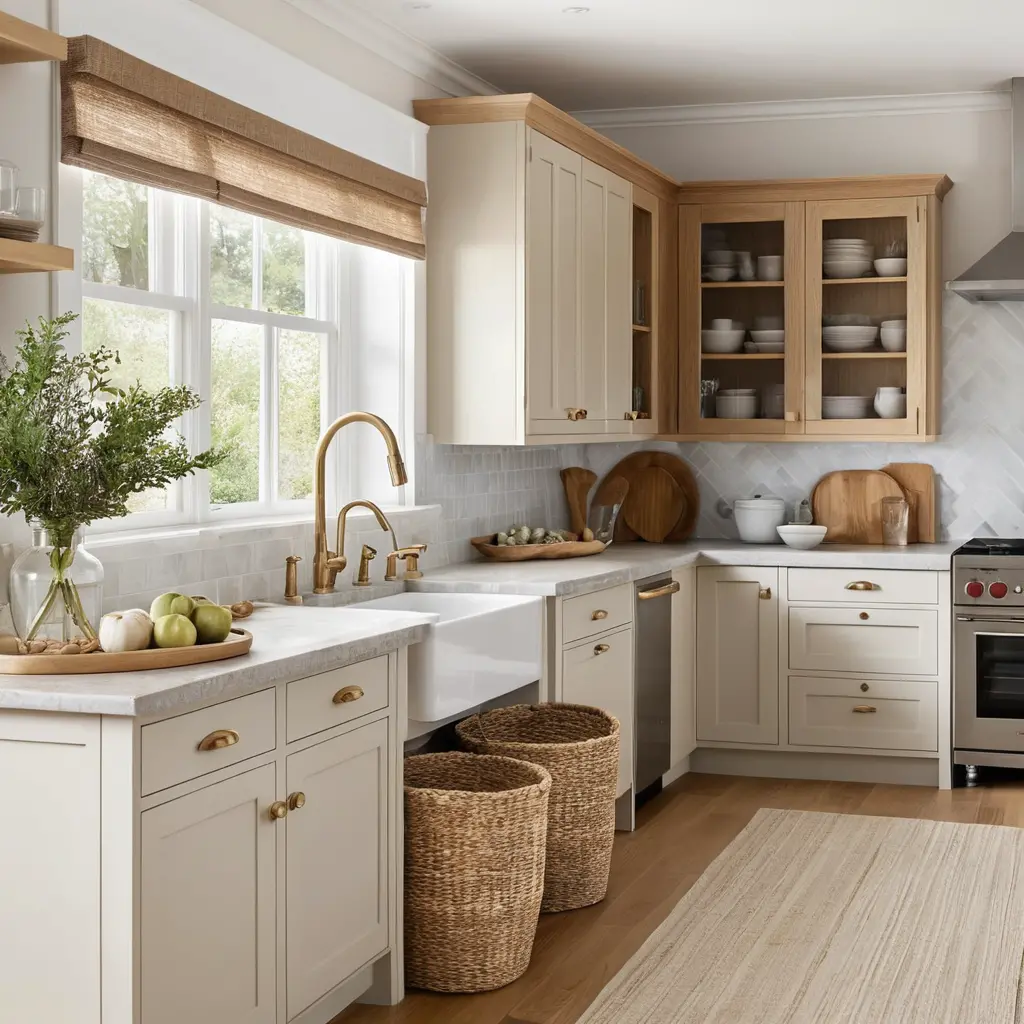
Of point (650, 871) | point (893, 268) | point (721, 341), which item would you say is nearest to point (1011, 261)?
point (893, 268)

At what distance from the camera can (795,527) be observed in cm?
551

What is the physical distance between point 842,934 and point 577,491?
2.59m

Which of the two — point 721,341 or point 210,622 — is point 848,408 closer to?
point 721,341

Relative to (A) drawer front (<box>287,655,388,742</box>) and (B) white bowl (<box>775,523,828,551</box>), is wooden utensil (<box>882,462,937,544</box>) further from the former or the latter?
(A) drawer front (<box>287,655,388,742</box>)

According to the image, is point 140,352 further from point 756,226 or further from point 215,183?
point 756,226

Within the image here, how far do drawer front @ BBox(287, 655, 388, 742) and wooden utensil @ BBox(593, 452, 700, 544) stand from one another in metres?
3.07

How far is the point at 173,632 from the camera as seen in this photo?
2523 mm

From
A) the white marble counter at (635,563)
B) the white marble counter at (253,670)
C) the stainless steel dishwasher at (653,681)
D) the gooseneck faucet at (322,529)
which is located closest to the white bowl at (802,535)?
the white marble counter at (635,563)

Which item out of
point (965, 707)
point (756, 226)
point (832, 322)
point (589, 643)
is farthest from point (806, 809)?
point (756, 226)

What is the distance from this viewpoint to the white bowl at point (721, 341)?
5.76m

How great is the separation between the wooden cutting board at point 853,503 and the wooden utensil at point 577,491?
97cm

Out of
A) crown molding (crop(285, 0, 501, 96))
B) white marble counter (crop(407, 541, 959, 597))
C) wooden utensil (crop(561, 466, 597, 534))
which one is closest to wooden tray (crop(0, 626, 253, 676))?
white marble counter (crop(407, 541, 959, 597))

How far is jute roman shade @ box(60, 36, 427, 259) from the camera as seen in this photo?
2920 millimetres

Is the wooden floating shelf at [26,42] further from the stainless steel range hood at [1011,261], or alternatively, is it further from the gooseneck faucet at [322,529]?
the stainless steel range hood at [1011,261]
